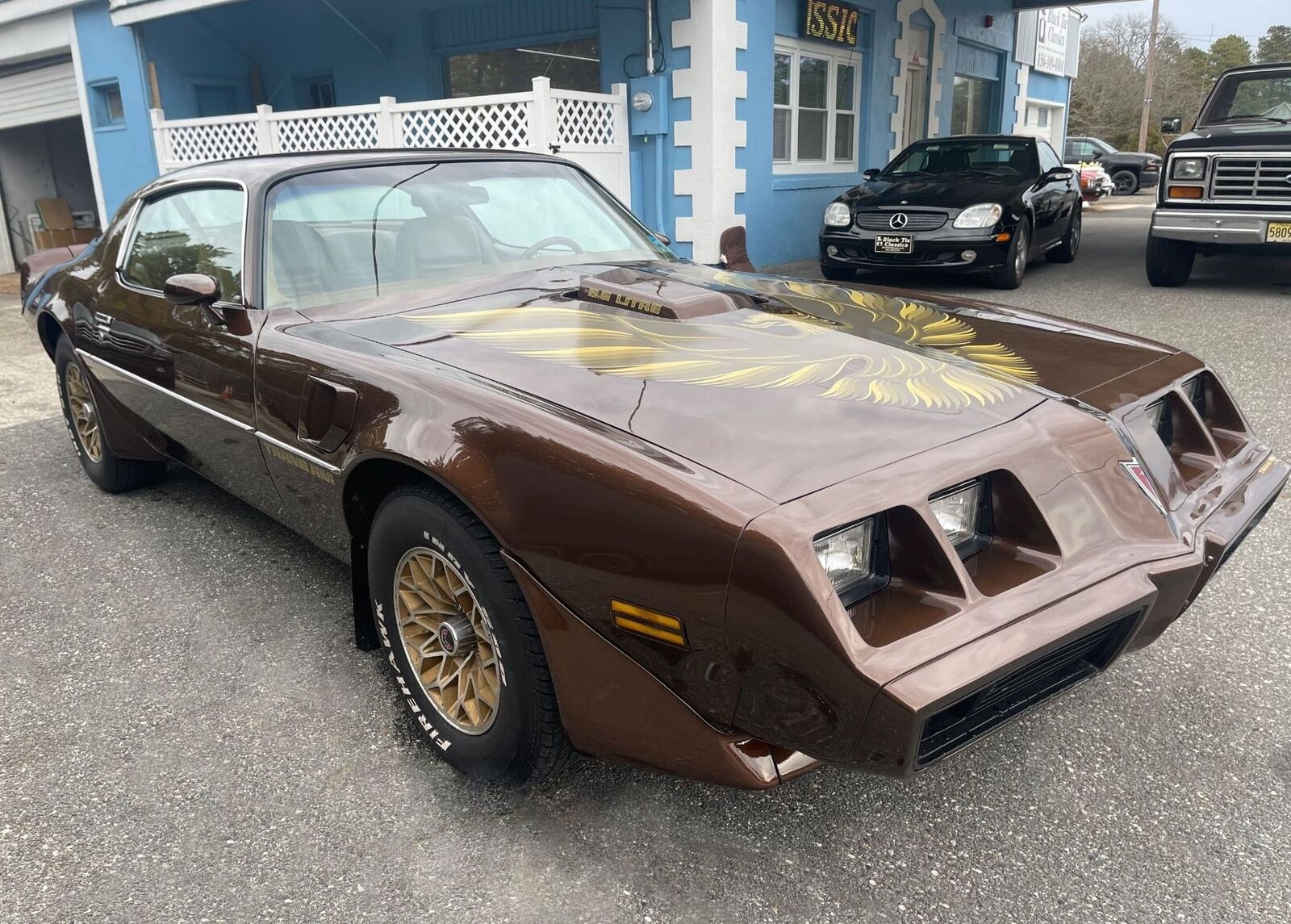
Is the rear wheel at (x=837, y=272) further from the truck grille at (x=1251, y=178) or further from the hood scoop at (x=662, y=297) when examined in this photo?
the hood scoop at (x=662, y=297)

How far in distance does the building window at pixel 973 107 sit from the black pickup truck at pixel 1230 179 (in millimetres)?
6967

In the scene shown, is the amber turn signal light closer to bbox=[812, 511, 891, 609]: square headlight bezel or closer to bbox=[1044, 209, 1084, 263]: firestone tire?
bbox=[812, 511, 891, 609]: square headlight bezel

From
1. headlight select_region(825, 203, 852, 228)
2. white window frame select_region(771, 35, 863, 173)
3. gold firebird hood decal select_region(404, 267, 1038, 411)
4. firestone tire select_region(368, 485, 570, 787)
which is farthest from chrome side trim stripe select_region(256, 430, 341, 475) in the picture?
white window frame select_region(771, 35, 863, 173)

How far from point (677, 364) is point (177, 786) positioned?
5.17 feet

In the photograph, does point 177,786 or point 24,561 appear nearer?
point 177,786

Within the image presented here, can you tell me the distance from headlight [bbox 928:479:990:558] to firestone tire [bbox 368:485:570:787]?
859mm

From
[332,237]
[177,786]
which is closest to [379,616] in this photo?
[177,786]

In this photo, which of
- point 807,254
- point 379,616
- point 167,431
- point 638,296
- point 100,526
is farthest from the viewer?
point 807,254

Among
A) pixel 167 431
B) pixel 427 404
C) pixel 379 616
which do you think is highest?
pixel 427 404

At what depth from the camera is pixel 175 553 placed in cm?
365

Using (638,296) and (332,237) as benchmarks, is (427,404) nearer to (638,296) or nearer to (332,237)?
(638,296)

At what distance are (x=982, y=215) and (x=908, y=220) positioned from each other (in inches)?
25.2

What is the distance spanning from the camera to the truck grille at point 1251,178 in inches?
306

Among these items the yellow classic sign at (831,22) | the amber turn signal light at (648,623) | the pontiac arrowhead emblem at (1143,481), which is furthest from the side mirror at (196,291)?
the yellow classic sign at (831,22)
